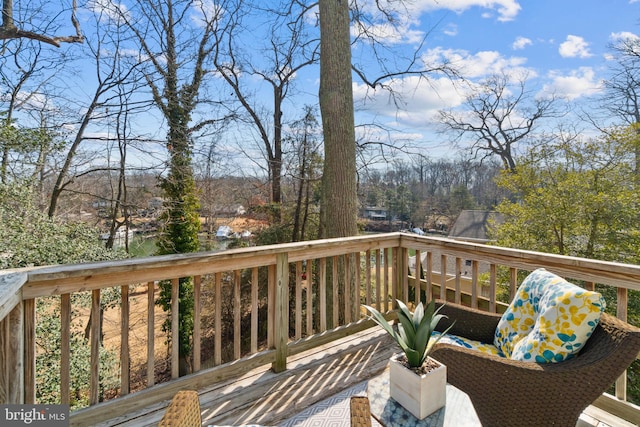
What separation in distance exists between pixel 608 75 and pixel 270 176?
10.5 metres

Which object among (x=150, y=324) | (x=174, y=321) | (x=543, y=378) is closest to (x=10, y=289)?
(x=150, y=324)

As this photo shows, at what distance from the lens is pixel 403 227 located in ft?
39.4

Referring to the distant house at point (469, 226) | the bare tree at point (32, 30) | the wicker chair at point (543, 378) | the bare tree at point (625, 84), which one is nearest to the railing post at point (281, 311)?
the wicker chair at point (543, 378)

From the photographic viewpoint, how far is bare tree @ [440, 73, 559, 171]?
1171 centimetres

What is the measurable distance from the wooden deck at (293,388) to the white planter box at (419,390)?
3.44 ft

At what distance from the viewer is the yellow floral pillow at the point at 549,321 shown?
60.7 inches

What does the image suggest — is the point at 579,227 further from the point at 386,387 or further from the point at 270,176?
the point at 270,176

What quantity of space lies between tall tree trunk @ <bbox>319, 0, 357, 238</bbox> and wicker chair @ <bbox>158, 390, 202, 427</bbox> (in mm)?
3704

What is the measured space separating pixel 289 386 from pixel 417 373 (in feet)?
4.61

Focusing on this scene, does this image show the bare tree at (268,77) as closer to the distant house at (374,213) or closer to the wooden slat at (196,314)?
the distant house at (374,213)

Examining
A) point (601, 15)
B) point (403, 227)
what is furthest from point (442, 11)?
point (403, 227)

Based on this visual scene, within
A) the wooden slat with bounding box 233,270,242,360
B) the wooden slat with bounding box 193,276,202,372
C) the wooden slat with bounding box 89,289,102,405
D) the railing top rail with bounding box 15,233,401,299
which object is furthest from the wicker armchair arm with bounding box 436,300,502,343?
the wooden slat with bounding box 89,289,102,405

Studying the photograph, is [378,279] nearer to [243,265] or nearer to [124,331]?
[243,265]

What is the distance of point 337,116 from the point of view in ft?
15.8
